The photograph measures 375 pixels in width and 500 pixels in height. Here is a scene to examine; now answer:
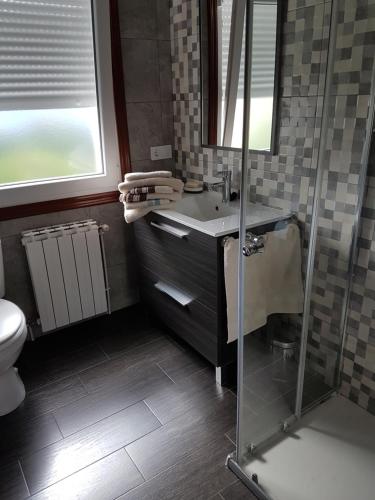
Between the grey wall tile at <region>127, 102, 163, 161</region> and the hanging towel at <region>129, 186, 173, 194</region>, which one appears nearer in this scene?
the hanging towel at <region>129, 186, 173, 194</region>

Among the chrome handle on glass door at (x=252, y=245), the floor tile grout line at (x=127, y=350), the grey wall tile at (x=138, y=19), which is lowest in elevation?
the floor tile grout line at (x=127, y=350)

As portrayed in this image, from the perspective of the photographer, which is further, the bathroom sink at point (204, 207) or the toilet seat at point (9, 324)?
the bathroom sink at point (204, 207)

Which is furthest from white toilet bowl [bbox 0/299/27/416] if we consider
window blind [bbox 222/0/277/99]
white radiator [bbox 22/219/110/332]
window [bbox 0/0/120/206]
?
window blind [bbox 222/0/277/99]

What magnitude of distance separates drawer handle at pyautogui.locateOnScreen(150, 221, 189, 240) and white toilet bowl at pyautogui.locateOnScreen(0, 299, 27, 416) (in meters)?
0.78

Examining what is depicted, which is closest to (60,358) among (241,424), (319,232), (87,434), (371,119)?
(87,434)

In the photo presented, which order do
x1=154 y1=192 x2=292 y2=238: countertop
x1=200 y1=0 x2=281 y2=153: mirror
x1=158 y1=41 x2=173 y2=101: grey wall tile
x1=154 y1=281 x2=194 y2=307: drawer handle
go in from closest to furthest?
x1=154 y1=192 x2=292 y2=238: countertop < x1=200 y1=0 x2=281 y2=153: mirror < x1=154 y1=281 x2=194 y2=307: drawer handle < x1=158 y1=41 x2=173 y2=101: grey wall tile

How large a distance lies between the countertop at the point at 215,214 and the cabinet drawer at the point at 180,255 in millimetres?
36

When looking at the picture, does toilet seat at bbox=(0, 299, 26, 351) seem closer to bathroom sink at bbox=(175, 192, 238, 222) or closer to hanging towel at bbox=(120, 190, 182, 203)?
hanging towel at bbox=(120, 190, 182, 203)

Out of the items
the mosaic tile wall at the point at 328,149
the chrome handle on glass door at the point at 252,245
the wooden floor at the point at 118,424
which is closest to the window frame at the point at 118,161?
the wooden floor at the point at 118,424

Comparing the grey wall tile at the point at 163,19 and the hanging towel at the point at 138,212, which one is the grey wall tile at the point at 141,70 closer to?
the grey wall tile at the point at 163,19

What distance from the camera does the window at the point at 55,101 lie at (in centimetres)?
189

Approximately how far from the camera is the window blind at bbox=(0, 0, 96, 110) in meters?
1.85

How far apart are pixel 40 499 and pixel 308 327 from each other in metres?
1.22

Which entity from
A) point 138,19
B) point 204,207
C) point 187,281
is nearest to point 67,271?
point 187,281
